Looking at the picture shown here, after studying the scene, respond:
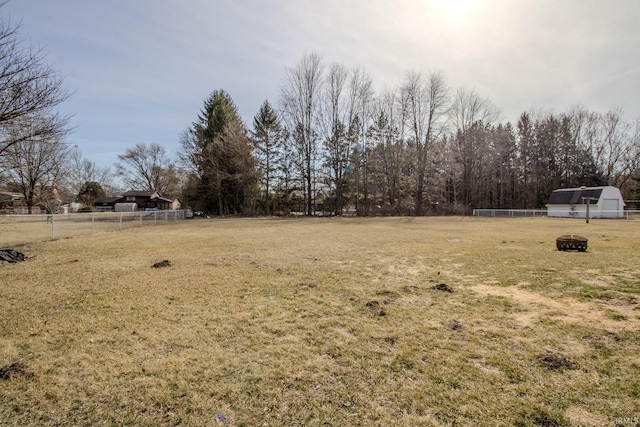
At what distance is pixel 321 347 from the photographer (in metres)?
3.04

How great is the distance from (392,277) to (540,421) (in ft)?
13.1

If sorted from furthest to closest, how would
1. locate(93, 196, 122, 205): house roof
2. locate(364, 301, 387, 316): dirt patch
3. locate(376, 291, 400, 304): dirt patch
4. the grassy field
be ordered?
locate(93, 196, 122, 205): house roof
locate(376, 291, 400, 304): dirt patch
locate(364, 301, 387, 316): dirt patch
the grassy field

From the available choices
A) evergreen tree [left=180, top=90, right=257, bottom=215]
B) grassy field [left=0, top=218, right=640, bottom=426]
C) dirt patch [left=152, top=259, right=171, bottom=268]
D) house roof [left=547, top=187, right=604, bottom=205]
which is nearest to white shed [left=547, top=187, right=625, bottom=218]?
house roof [left=547, top=187, right=604, bottom=205]

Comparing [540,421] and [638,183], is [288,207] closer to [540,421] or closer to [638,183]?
[540,421]

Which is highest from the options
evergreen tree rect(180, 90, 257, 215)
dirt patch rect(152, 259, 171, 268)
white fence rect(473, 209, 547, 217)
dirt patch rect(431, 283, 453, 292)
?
evergreen tree rect(180, 90, 257, 215)

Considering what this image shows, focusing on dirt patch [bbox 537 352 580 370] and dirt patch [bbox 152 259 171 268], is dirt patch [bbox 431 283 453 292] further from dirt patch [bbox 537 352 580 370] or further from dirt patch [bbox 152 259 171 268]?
dirt patch [bbox 152 259 171 268]

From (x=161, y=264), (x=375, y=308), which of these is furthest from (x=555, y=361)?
(x=161, y=264)

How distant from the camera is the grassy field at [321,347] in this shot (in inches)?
82.4

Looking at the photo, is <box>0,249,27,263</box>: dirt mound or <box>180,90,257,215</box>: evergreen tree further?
<box>180,90,257,215</box>: evergreen tree

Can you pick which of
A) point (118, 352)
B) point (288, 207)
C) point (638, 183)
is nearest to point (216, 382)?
point (118, 352)

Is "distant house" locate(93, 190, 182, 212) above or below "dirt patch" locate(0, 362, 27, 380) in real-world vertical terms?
above

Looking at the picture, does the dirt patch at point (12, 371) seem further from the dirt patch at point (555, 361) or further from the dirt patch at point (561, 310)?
the dirt patch at point (561, 310)

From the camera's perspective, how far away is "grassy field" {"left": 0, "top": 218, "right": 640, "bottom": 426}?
209 centimetres

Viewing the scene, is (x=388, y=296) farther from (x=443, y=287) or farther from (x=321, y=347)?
(x=321, y=347)
